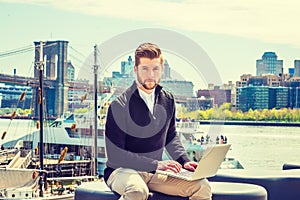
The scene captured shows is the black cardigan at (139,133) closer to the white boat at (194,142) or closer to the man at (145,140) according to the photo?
the man at (145,140)

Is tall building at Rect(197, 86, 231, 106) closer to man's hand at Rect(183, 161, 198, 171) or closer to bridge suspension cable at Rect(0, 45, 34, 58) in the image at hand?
man's hand at Rect(183, 161, 198, 171)

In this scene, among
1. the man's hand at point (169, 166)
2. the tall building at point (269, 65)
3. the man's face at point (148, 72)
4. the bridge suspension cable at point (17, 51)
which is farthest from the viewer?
the bridge suspension cable at point (17, 51)

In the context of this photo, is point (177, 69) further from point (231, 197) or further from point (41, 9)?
point (41, 9)

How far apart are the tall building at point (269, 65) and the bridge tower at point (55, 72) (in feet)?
15.0

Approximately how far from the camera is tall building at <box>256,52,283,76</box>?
16500 millimetres

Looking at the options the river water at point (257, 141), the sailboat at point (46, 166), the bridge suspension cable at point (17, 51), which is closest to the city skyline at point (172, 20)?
the bridge suspension cable at point (17, 51)

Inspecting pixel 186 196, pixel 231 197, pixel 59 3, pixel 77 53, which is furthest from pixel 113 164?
pixel 59 3

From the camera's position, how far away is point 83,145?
17641 mm

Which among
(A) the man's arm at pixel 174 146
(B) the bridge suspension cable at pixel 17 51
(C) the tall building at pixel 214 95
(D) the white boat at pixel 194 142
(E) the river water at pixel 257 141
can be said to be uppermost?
(B) the bridge suspension cable at pixel 17 51

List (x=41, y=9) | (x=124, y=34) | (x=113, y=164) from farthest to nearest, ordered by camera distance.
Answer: (x=41, y=9)
(x=124, y=34)
(x=113, y=164)

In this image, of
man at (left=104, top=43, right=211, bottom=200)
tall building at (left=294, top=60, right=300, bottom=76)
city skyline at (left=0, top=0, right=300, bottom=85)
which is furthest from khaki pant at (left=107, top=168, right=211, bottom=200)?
tall building at (left=294, top=60, right=300, bottom=76)

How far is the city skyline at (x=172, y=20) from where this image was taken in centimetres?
1424

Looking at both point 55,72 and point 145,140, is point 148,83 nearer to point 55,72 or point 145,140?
point 145,140

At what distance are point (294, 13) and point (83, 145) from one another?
8.67m
